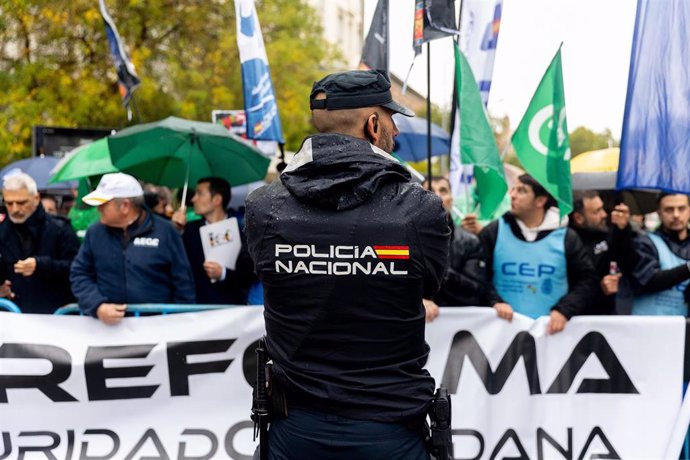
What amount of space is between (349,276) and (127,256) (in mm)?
3376

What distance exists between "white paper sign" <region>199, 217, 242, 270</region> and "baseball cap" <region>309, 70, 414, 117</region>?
3537 millimetres

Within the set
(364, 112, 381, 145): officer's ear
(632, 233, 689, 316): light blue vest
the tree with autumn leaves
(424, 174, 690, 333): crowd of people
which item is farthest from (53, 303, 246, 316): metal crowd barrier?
the tree with autumn leaves

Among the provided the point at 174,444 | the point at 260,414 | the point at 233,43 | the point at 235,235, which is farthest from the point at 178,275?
the point at 233,43

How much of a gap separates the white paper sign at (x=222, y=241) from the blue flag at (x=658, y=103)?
2607 mm

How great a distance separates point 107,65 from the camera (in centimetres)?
1847

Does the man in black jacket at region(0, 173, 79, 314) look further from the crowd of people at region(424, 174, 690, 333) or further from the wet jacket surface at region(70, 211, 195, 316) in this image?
the crowd of people at region(424, 174, 690, 333)

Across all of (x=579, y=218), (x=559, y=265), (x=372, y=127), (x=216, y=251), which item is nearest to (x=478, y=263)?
(x=559, y=265)

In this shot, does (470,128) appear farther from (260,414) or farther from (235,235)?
(260,414)

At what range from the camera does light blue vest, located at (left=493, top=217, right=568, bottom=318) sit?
591 centimetres

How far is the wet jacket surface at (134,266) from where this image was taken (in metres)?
5.85

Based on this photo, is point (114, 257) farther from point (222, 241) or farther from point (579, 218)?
point (579, 218)

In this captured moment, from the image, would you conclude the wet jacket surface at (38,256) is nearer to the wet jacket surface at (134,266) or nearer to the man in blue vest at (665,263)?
the wet jacket surface at (134,266)

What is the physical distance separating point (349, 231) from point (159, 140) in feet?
16.9

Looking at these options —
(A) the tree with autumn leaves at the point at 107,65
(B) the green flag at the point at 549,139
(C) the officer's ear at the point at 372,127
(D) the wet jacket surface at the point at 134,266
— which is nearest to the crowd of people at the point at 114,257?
(D) the wet jacket surface at the point at 134,266
